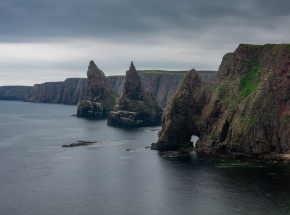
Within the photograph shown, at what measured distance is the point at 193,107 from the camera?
12938cm

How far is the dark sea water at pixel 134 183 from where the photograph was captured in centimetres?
7044

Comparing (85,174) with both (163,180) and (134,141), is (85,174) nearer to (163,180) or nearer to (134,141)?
(163,180)

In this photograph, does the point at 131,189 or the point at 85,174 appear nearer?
the point at 131,189

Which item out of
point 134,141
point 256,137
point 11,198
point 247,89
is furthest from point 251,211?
point 134,141

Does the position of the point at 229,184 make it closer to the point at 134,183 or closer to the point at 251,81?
the point at 134,183

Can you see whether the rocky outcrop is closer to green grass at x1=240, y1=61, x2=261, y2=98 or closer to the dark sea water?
green grass at x1=240, y1=61, x2=261, y2=98

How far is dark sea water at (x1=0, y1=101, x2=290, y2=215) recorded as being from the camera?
70.4 m

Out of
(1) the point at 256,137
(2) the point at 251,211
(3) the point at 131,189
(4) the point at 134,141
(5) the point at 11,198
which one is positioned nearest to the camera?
(2) the point at 251,211

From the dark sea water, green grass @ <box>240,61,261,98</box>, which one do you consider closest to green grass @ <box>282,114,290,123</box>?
green grass @ <box>240,61,261,98</box>

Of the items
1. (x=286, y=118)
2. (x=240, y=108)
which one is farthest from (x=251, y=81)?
(x=286, y=118)

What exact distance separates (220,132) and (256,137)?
1238 cm

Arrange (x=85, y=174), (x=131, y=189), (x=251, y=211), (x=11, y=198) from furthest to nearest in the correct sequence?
(x=85, y=174) → (x=131, y=189) → (x=11, y=198) → (x=251, y=211)

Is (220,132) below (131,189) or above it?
above

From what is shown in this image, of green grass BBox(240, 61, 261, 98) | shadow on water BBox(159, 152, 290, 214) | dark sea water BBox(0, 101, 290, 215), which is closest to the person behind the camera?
shadow on water BBox(159, 152, 290, 214)
